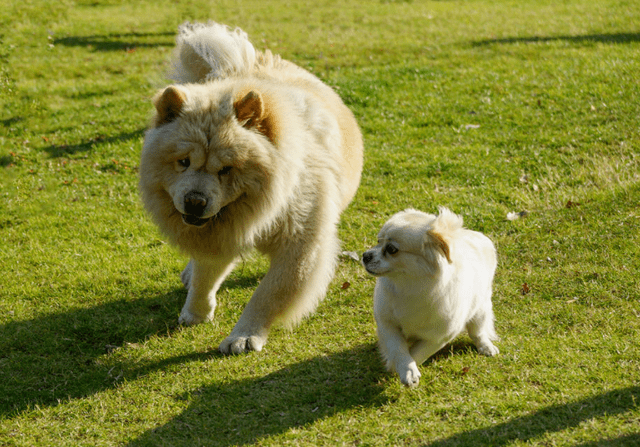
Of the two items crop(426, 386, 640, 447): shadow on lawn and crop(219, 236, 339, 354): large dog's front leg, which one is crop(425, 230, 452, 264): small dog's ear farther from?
crop(219, 236, 339, 354): large dog's front leg

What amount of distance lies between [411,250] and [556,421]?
1424 mm

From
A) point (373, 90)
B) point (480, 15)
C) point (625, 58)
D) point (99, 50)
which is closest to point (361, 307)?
point (373, 90)

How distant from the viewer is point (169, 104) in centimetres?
475

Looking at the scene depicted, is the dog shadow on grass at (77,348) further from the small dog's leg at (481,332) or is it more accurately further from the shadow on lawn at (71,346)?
the small dog's leg at (481,332)

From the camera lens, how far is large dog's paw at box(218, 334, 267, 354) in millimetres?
5188

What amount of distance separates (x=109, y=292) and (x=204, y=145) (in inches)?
98.8

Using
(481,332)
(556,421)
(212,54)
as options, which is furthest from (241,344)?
(212,54)

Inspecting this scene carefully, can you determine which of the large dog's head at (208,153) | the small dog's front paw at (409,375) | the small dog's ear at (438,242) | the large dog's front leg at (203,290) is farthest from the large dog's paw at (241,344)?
the small dog's ear at (438,242)

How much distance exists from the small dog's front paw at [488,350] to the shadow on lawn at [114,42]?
463 inches

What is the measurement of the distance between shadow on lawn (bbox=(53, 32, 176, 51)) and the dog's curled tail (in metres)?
8.70

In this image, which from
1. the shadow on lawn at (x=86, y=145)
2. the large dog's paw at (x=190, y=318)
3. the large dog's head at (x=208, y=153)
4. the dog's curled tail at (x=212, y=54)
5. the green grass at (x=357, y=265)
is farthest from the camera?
the shadow on lawn at (x=86, y=145)

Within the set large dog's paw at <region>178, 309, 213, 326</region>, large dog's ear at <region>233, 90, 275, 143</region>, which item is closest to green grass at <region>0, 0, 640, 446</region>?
large dog's paw at <region>178, 309, 213, 326</region>

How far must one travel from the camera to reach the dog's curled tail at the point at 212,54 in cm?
597

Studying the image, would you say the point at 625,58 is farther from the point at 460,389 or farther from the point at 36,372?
the point at 36,372
